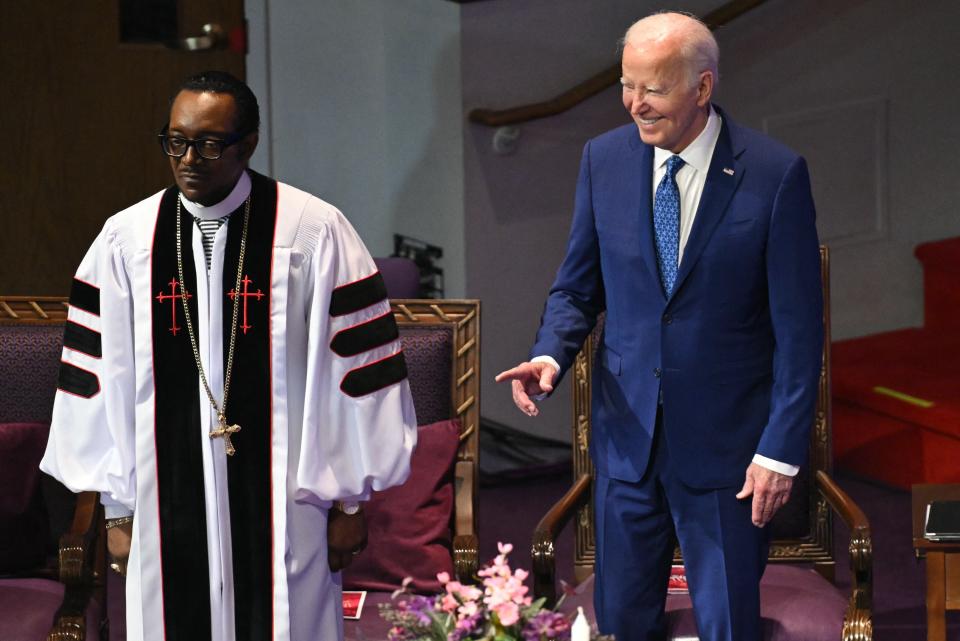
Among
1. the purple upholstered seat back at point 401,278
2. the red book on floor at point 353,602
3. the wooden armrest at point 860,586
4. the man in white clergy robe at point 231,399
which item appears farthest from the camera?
the purple upholstered seat back at point 401,278

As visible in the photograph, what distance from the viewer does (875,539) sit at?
4934mm

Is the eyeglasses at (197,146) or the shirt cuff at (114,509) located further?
the shirt cuff at (114,509)

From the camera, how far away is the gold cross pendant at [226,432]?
2.81 m

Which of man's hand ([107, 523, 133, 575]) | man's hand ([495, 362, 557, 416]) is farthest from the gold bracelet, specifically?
man's hand ([495, 362, 557, 416])

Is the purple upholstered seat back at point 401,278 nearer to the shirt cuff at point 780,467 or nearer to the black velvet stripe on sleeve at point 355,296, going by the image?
the black velvet stripe on sleeve at point 355,296

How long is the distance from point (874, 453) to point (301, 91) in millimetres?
2255

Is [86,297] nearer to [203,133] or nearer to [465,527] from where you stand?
[203,133]

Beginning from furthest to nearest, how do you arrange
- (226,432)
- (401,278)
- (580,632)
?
(401,278), (226,432), (580,632)

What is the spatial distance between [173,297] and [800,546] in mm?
1585

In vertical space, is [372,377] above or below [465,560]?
above

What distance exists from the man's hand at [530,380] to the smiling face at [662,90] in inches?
17.0

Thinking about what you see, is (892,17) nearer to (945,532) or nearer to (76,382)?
(945,532)

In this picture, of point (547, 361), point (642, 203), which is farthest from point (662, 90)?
point (547, 361)

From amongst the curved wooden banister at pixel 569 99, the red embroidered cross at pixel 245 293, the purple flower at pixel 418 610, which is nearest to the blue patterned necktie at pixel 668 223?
the red embroidered cross at pixel 245 293
